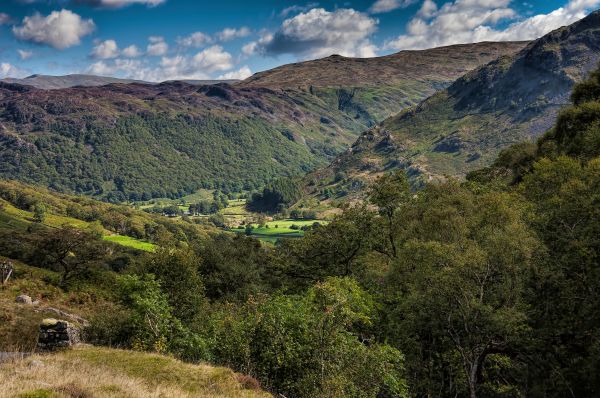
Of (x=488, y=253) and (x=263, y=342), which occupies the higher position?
(x=488, y=253)

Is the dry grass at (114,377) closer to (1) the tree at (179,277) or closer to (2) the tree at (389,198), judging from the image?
(1) the tree at (179,277)

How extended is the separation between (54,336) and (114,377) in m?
7.59

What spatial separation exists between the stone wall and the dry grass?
83cm

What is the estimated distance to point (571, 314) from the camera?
997 inches

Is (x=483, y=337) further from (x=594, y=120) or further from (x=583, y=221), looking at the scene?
(x=594, y=120)

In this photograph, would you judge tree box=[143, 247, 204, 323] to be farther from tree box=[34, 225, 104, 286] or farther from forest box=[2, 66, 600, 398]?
tree box=[34, 225, 104, 286]

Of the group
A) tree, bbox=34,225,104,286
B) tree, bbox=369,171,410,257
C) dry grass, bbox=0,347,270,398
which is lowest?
tree, bbox=34,225,104,286

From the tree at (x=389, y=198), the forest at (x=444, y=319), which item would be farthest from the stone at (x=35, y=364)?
the tree at (x=389, y=198)

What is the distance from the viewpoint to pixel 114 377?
17.4 meters

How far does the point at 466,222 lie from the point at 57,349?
31.0 m

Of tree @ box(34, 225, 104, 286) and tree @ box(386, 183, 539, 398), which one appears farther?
tree @ box(34, 225, 104, 286)

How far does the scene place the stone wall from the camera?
2230cm

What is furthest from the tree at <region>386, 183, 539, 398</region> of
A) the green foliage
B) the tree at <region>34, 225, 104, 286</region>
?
the tree at <region>34, 225, 104, 286</region>

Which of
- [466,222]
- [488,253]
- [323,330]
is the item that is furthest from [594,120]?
[323,330]
